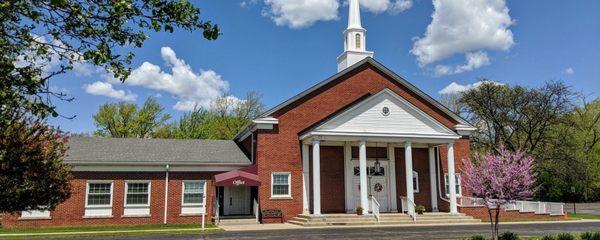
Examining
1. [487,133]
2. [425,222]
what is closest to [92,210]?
[425,222]

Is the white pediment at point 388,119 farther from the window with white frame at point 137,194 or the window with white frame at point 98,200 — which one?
the window with white frame at point 98,200

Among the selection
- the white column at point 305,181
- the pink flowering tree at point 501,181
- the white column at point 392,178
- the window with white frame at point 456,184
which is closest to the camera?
the pink flowering tree at point 501,181

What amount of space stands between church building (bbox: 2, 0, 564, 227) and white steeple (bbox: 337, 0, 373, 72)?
2.76 m

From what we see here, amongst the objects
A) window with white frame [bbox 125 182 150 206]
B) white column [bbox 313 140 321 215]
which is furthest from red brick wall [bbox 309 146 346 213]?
window with white frame [bbox 125 182 150 206]

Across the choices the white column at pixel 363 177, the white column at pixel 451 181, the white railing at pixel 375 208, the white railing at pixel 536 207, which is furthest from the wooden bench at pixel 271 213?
the white railing at pixel 536 207

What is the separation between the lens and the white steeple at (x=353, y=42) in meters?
33.7

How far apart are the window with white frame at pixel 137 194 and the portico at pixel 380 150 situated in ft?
28.7

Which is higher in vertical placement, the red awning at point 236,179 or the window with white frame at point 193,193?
the red awning at point 236,179

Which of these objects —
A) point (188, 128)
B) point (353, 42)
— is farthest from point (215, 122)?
point (353, 42)

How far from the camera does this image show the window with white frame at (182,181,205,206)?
27422 millimetres

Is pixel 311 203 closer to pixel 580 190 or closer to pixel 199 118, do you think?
pixel 199 118

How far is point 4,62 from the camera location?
5219mm

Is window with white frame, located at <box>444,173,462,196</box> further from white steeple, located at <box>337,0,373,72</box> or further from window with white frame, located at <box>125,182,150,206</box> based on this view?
window with white frame, located at <box>125,182,150,206</box>

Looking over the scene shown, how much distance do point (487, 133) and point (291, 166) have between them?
2817cm
